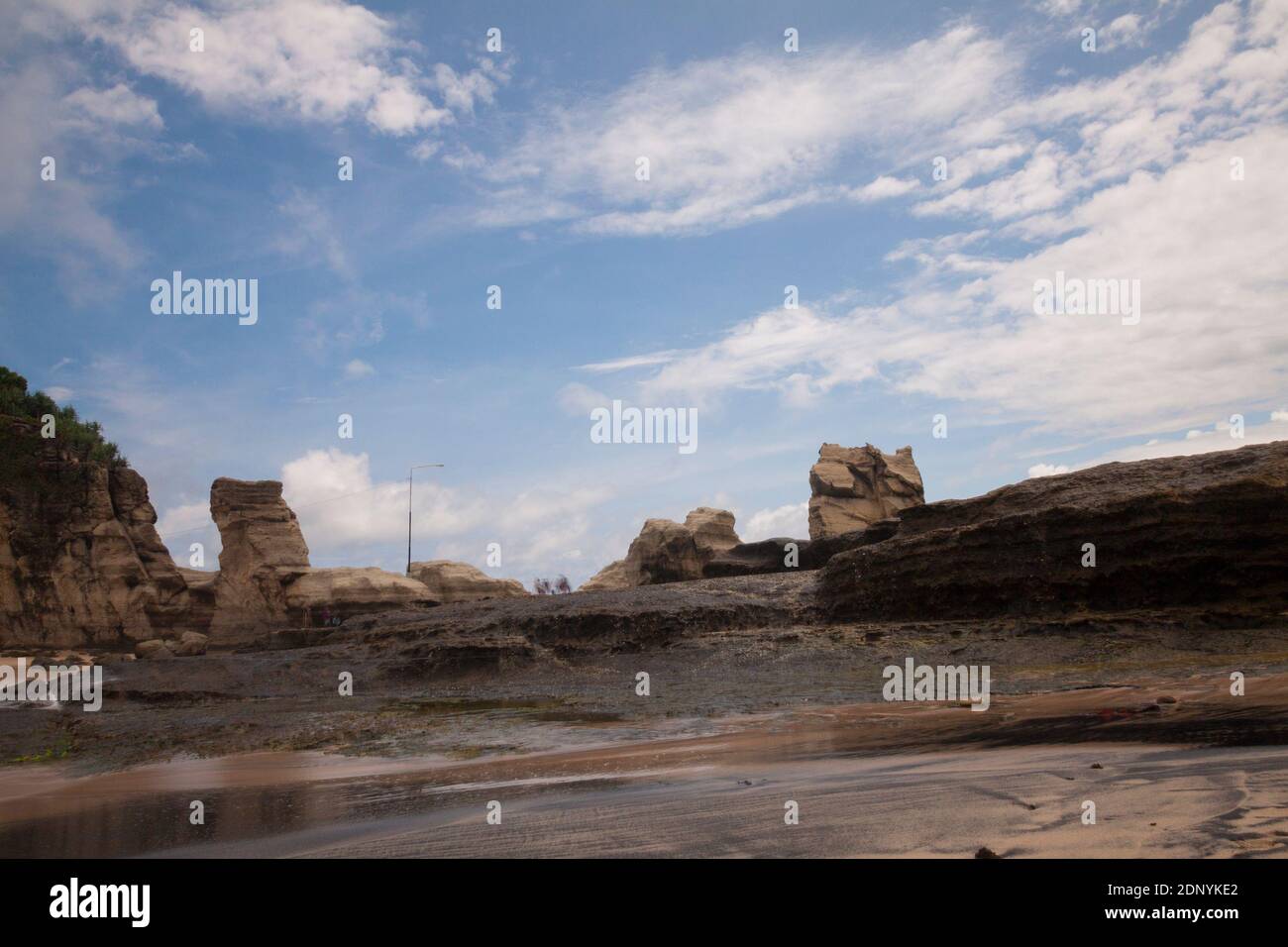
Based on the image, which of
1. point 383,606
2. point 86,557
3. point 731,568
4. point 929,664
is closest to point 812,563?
point 731,568

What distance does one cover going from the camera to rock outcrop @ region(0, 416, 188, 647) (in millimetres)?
35094

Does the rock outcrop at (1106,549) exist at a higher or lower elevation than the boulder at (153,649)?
higher

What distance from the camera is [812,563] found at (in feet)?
94.0

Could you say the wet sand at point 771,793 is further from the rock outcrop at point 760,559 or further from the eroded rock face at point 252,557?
the eroded rock face at point 252,557

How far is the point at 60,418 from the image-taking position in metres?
41.2

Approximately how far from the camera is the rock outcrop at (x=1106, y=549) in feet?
48.8

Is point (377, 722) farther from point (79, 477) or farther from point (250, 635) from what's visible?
point (79, 477)

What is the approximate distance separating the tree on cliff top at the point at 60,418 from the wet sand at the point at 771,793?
1359 inches

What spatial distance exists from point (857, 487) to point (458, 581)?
64.8 ft

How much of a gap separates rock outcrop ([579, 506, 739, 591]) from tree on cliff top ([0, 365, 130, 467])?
74.8 ft

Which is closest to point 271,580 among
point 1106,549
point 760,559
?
point 760,559

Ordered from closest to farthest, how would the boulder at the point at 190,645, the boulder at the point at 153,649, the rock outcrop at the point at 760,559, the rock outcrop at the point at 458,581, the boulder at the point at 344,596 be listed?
1. the rock outcrop at the point at 760,559
2. the boulder at the point at 153,649
3. the boulder at the point at 190,645
4. the boulder at the point at 344,596
5. the rock outcrop at the point at 458,581

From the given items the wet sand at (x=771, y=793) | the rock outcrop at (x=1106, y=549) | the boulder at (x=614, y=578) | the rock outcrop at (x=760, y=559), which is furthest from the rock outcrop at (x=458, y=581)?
the wet sand at (x=771, y=793)
